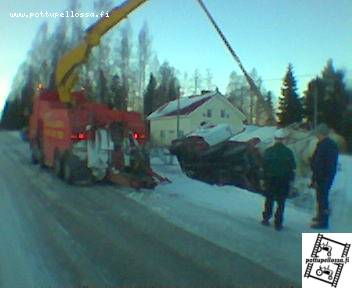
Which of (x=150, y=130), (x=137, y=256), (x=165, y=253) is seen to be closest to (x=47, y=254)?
(x=137, y=256)

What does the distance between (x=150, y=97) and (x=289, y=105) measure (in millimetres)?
597

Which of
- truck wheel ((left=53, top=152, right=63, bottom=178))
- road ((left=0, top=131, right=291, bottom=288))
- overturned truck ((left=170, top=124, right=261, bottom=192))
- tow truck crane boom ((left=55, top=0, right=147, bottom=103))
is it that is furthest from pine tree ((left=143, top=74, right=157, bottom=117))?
truck wheel ((left=53, top=152, right=63, bottom=178))

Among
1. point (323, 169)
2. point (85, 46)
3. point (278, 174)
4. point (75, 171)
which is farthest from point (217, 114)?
point (75, 171)

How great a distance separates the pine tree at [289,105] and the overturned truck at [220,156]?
0.20 metres

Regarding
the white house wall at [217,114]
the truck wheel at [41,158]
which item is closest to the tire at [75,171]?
the truck wheel at [41,158]

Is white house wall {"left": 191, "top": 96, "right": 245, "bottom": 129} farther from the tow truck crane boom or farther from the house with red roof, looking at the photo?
the tow truck crane boom

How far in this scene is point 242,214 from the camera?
7.25 ft

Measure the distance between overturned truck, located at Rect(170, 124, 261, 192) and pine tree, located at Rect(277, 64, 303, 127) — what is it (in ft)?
0.64

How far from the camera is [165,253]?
2.21 meters

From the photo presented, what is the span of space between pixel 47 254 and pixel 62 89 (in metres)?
0.77

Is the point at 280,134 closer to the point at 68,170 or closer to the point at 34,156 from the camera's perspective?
the point at 68,170

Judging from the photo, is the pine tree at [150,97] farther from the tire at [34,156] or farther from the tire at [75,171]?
the tire at [34,156]

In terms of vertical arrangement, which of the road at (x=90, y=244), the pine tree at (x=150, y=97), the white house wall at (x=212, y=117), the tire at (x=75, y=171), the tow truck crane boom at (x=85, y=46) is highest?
the tow truck crane boom at (x=85, y=46)

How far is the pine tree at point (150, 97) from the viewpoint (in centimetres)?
193
